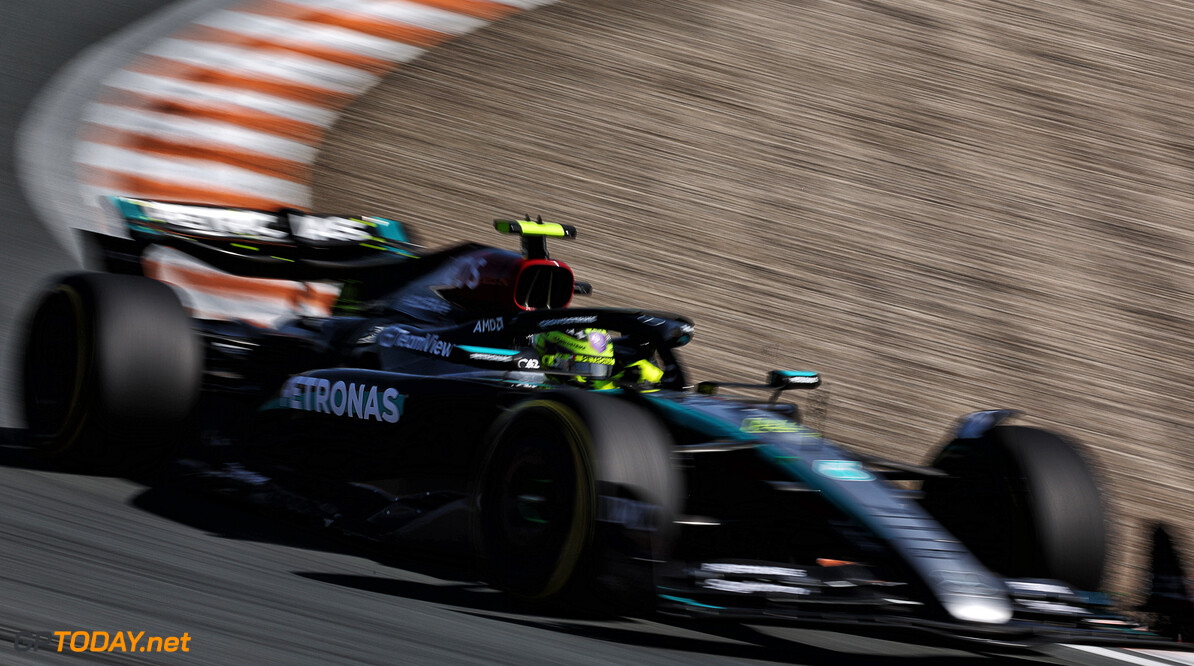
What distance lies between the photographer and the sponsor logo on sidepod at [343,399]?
4922 millimetres

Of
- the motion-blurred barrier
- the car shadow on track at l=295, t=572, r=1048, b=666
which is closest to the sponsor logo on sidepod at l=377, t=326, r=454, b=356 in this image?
the car shadow on track at l=295, t=572, r=1048, b=666

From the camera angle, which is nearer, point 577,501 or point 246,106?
point 577,501

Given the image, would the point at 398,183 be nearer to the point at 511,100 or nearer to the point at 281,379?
the point at 511,100

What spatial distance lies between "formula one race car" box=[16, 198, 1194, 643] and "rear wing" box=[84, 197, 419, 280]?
0.04ft

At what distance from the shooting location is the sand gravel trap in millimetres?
7695

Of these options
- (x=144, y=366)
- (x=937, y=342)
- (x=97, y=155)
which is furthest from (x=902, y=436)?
(x=97, y=155)

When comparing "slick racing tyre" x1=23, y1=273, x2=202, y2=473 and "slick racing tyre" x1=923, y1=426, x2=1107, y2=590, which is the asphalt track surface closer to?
"slick racing tyre" x1=23, y1=273, x2=202, y2=473

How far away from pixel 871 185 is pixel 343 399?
568cm

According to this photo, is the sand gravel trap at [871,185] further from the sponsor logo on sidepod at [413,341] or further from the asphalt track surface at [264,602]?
the asphalt track surface at [264,602]

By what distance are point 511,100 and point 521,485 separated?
7338mm

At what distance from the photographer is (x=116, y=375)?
5.18 m

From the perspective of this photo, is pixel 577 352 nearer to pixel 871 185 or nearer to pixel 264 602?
pixel 264 602

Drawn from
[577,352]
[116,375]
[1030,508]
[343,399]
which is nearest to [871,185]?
[577,352]

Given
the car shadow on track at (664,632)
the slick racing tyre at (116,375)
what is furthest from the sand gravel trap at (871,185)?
the slick racing tyre at (116,375)
